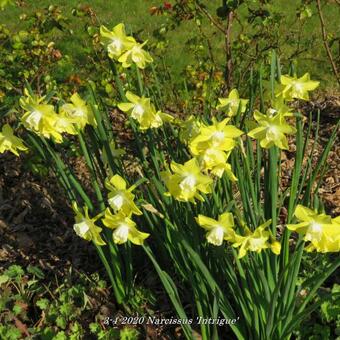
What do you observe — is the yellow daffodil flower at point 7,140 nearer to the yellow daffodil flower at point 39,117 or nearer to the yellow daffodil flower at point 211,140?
the yellow daffodil flower at point 39,117

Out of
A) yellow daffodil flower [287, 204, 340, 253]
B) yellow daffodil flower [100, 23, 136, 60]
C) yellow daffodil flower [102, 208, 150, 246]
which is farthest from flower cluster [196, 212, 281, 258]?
yellow daffodil flower [100, 23, 136, 60]

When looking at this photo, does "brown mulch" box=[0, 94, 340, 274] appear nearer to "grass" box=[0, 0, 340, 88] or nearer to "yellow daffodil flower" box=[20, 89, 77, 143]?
"yellow daffodil flower" box=[20, 89, 77, 143]

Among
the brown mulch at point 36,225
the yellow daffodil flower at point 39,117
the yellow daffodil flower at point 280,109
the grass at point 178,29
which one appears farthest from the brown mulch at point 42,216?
the grass at point 178,29

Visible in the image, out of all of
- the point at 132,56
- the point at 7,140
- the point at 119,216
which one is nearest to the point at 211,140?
the point at 119,216

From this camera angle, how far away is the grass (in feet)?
16.7

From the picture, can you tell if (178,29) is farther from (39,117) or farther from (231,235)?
(231,235)

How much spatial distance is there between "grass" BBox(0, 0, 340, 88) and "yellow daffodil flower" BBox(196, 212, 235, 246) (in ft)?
11.0

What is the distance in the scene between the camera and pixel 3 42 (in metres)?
3.23

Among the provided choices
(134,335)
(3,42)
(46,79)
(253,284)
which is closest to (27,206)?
(46,79)

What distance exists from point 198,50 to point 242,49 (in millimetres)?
302

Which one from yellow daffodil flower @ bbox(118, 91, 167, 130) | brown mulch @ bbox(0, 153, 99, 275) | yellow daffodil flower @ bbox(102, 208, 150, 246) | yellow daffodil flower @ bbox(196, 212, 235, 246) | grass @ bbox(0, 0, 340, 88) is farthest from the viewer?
grass @ bbox(0, 0, 340, 88)

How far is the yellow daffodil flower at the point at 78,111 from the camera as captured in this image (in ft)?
5.76

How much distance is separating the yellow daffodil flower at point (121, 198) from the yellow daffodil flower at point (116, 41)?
46cm

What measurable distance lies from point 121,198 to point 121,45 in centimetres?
53
